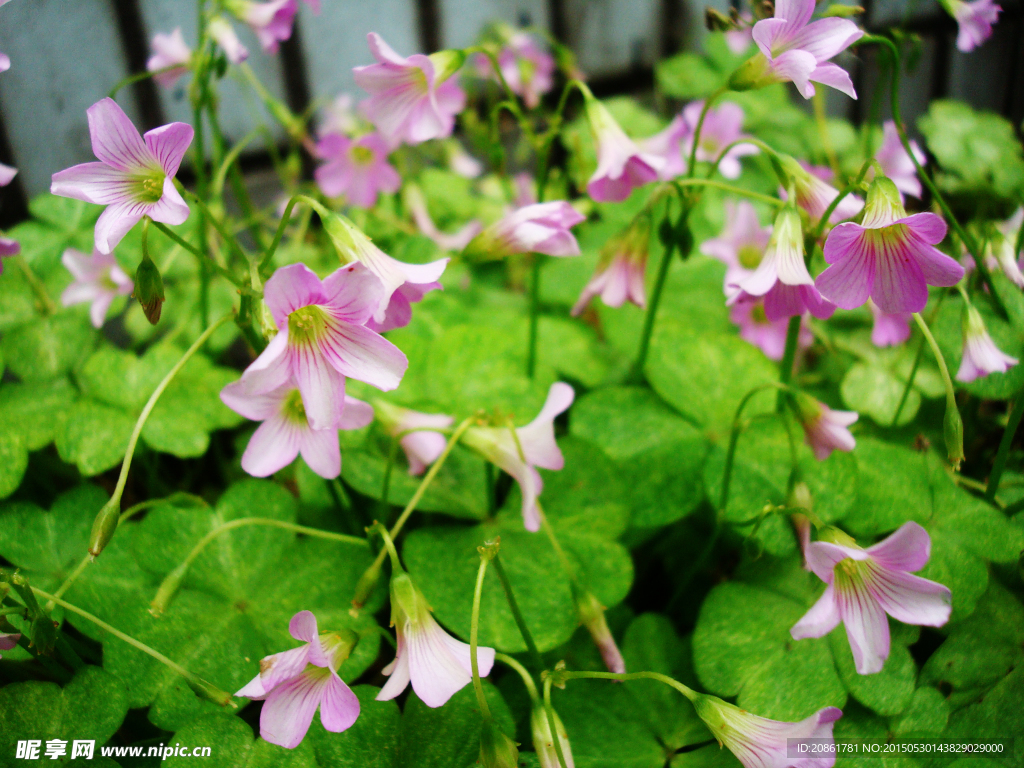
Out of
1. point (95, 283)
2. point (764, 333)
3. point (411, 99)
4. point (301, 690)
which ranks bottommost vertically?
point (764, 333)

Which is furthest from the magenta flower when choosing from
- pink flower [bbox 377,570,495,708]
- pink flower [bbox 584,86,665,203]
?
pink flower [bbox 584,86,665,203]

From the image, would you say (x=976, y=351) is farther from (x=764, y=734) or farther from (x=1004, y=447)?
(x=764, y=734)

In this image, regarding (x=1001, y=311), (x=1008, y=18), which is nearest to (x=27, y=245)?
(x=1001, y=311)

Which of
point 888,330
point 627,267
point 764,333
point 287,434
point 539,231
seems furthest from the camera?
point 764,333

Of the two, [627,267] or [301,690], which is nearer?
[301,690]

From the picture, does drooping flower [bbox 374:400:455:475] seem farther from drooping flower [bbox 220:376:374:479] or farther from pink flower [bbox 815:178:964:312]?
pink flower [bbox 815:178:964:312]

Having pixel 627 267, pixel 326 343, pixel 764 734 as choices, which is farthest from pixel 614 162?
pixel 764 734

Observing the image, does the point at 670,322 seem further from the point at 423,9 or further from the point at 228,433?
the point at 423,9
